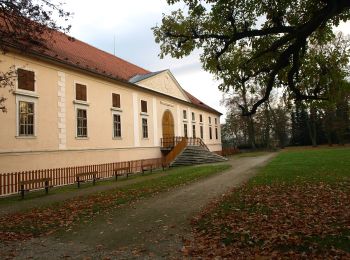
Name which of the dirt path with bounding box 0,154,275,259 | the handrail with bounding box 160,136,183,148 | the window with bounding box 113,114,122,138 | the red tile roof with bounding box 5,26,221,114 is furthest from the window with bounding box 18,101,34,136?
the handrail with bounding box 160,136,183,148

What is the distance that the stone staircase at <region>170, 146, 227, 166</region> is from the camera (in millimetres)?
29898

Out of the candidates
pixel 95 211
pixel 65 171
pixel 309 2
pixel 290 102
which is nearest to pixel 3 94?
pixel 65 171

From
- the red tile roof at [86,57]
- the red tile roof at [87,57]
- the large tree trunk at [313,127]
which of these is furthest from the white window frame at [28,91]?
the large tree trunk at [313,127]

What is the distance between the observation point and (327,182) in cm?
1305

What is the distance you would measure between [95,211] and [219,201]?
3.64m

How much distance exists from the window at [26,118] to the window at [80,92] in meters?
3.88

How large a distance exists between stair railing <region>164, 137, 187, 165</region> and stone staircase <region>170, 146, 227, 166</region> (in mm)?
264

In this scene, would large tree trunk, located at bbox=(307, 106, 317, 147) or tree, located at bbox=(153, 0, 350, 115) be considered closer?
tree, located at bbox=(153, 0, 350, 115)

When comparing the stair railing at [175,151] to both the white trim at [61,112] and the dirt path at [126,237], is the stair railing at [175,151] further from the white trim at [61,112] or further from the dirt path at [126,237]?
the dirt path at [126,237]

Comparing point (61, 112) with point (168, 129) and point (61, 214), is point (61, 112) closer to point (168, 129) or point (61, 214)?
point (61, 214)

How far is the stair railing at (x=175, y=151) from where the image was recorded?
29.5 meters

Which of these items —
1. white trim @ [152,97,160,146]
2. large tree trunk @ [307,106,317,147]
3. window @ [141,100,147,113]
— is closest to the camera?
window @ [141,100,147,113]

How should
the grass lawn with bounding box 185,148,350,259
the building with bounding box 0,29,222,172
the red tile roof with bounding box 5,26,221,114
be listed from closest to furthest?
the grass lawn with bounding box 185,148,350,259, the building with bounding box 0,29,222,172, the red tile roof with bounding box 5,26,221,114

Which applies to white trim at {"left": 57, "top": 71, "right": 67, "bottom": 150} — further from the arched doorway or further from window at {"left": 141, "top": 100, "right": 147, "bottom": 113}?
the arched doorway
